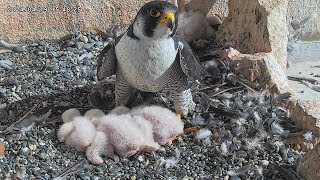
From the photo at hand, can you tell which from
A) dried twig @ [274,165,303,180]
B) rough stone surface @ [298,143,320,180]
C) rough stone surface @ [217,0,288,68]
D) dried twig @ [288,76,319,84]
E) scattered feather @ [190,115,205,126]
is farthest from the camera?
dried twig @ [288,76,319,84]

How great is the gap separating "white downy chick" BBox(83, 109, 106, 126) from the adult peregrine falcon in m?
0.24

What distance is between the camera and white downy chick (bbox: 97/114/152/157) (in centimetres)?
350

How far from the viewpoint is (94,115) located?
383 cm

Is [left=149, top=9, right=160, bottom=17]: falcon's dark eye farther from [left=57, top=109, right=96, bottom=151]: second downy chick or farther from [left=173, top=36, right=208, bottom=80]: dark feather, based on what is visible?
[left=57, top=109, right=96, bottom=151]: second downy chick

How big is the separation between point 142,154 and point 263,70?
1.20 meters

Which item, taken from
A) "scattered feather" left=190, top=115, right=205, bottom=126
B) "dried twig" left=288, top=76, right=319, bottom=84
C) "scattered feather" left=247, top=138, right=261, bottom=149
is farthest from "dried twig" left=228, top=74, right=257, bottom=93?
"dried twig" left=288, top=76, right=319, bottom=84

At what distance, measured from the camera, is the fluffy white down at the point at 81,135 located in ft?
11.5

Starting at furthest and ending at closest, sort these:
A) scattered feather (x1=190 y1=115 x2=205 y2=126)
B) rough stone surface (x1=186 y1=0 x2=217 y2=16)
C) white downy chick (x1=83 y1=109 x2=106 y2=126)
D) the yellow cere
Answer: rough stone surface (x1=186 y1=0 x2=217 y2=16)
scattered feather (x1=190 y1=115 x2=205 y2=126)
white downy chick (x1=83 y1=109 x2=106 y2=126)
the yellow cere

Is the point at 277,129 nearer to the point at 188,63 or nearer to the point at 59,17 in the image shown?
the point at 188,63

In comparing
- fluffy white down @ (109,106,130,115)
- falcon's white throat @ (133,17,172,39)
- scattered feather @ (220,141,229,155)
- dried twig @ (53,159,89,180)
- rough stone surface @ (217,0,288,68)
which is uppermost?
falcon's white throat @ (133,17,172,39)

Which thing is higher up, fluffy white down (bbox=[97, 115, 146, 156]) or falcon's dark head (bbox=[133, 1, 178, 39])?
falcon's dark head (bbox=[133, 1, 178, 39])

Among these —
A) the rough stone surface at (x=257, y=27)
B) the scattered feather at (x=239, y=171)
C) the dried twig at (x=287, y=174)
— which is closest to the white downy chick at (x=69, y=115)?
the scattered feather at (x=239, y=171)

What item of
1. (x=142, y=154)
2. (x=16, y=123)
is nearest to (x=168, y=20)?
(x=142, y=154)

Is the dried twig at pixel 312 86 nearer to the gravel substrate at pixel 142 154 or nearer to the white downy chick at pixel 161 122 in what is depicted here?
the gravel substrate at pixel 142 154
